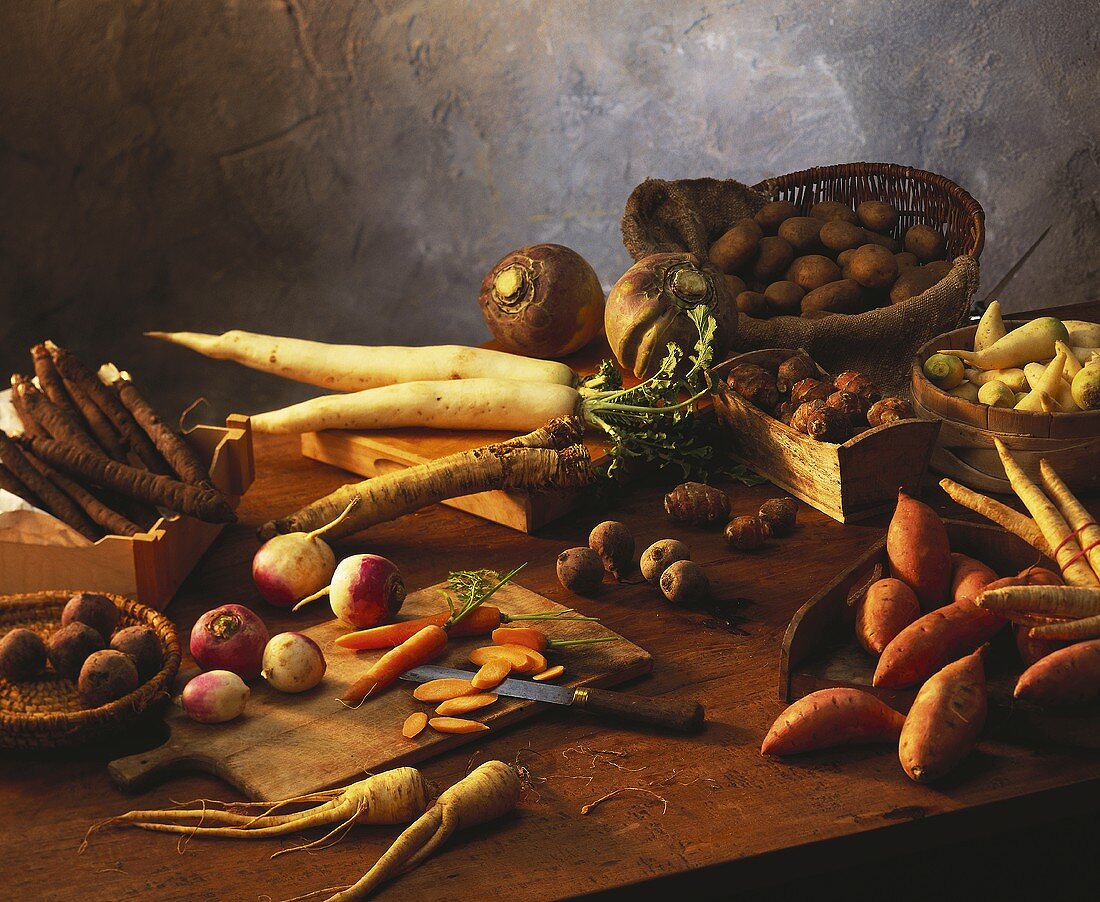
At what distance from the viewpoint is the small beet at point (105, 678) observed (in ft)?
5.10

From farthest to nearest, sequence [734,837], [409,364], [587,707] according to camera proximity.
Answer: [409,364]
[587,707]
[734,837]

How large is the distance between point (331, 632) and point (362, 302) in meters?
3.27

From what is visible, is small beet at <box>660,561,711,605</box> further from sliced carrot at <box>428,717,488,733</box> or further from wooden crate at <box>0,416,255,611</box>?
wooden crate at <box>0,416,255,611</box>

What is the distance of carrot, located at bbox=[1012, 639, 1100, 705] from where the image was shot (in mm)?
1504

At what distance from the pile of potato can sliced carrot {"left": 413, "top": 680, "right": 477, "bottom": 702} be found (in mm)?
1485

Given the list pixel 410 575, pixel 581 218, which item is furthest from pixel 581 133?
pixel 410 575

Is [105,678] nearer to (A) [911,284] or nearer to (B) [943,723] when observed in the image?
(B) [943,723]

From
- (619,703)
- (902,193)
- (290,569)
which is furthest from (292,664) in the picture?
(902,193)

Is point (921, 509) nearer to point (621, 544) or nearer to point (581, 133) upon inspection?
point (621, 544)

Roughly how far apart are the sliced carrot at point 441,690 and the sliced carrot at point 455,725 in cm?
6

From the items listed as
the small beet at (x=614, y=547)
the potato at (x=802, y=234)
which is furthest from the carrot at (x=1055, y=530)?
the potato at (x=802, y=234)

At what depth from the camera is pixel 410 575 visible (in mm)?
2111

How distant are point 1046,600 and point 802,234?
1.68 meters

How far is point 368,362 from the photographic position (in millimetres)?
2734
